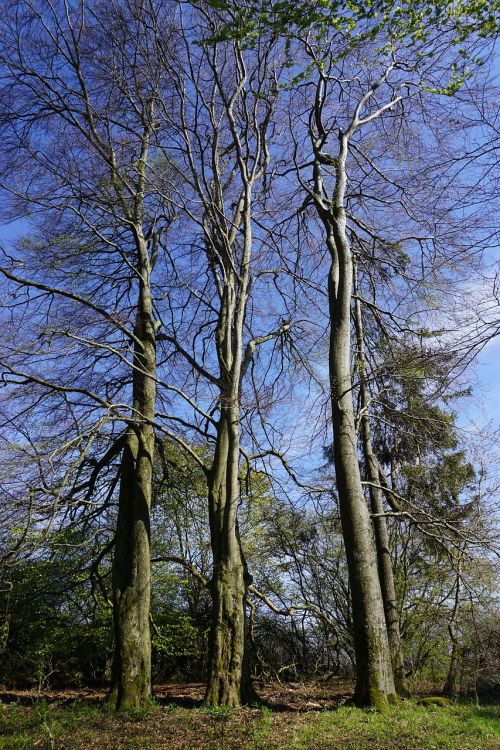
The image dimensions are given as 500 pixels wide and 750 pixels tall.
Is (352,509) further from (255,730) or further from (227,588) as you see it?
(255,730)

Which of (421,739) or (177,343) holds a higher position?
(177,343)

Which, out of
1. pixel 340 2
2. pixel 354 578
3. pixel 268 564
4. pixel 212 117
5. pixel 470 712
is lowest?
pixel 470 712

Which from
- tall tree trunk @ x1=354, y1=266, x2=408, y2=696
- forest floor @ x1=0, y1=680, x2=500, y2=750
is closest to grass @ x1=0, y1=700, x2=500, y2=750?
forest floor @ x1=0, y1=680, x2=500, y2=750

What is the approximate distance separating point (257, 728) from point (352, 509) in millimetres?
2578

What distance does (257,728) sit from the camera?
17.1ft

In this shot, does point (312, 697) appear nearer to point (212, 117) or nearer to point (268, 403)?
point (268, 403)

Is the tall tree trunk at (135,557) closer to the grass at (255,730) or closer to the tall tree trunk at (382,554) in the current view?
the grass at (255,730)

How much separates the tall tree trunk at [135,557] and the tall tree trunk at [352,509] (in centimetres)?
269

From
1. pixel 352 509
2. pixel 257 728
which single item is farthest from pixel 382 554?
pixel 257 728

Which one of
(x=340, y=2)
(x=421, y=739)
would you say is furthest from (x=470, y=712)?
(x=340, y=2)

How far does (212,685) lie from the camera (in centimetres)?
652

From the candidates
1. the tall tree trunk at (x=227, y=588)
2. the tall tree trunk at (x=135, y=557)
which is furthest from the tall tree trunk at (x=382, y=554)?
the tall tree trunk at (x=135, y=557)

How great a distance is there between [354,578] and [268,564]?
6845mm

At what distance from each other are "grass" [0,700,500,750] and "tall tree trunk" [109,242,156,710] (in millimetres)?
535
